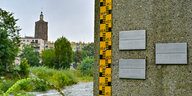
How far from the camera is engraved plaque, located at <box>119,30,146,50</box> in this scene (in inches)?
84.5

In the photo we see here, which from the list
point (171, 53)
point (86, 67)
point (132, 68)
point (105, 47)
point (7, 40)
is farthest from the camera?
point (86, 67)

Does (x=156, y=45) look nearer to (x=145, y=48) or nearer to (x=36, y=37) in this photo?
(x=145, y=48)

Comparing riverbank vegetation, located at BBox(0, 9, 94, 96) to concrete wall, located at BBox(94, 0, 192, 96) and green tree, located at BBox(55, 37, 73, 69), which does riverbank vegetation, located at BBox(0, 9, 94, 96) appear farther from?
concrete wall, located at BBox(94, 0, 192, 96)

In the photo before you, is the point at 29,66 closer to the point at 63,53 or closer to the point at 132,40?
the point at 63,53

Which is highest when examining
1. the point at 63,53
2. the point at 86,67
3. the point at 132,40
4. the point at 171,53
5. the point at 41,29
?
the point at 41,29

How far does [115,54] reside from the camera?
2260 millimetres

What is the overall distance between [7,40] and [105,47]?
11.4 metres

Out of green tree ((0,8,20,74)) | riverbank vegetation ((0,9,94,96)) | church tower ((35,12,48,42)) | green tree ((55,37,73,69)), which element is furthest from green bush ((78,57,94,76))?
church tower ((35,12,48,42))

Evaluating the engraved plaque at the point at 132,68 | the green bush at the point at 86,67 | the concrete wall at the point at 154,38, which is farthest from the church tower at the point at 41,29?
the engraved plaque at the point at 132,68

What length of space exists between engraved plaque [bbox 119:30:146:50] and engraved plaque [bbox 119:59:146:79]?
0.14 meters

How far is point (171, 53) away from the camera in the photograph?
2.04 metres

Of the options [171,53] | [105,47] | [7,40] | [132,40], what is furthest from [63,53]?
[171,53]

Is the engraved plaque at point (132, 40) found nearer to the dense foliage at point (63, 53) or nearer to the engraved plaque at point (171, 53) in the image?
the engraved plaque at point (171, 53)

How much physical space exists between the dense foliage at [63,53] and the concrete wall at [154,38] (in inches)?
667
